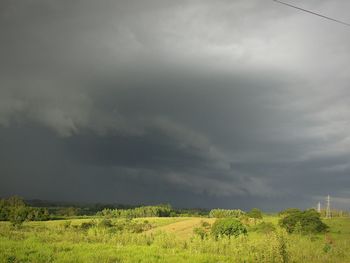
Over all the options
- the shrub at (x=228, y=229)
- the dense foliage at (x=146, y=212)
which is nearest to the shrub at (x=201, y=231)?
the shrub at (x=228, y=229)

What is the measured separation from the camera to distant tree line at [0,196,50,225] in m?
126

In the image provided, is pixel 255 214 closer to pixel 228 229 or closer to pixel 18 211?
pixel 228 229

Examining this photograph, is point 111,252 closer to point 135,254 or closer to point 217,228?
point 135,254

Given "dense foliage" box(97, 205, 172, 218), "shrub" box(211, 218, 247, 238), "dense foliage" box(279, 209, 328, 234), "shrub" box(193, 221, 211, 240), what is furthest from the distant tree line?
"dense foliage" box(279, 209, 328, 234)

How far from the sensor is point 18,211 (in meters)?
124

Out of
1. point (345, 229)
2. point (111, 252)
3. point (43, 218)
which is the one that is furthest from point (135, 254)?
point (43, 218)

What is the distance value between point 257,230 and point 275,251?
37858 millimetres

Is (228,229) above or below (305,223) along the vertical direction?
below

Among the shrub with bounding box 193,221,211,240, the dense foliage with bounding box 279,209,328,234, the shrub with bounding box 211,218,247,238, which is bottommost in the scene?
the shrub with bounding box 193,221,211,240

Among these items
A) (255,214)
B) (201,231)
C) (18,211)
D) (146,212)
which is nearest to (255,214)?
(255,214)

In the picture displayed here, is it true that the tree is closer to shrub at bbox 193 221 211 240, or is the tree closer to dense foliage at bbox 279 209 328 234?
shrub at bbox 193 221 211 240

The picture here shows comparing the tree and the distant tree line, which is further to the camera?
the distant tree line

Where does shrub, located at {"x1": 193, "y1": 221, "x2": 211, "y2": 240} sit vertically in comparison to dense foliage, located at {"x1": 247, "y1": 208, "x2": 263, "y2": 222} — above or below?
below

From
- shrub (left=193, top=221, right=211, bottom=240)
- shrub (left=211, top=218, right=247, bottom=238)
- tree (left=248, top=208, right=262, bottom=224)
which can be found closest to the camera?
shrub (left=211, top=218, right=247, bottom=238)
